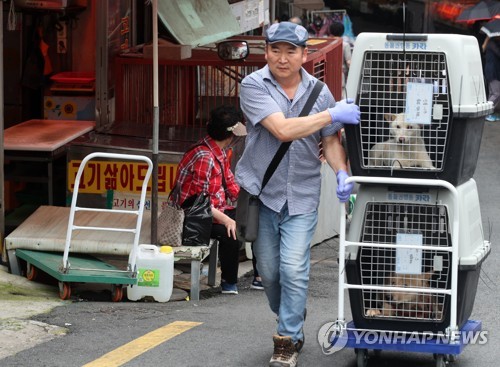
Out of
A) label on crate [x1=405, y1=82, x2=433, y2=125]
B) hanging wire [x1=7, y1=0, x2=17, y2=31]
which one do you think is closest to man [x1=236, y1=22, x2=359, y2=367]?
label on crate [x1=405, y1=82, x2=433, y2=125]

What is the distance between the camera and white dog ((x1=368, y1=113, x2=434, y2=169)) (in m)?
5.77

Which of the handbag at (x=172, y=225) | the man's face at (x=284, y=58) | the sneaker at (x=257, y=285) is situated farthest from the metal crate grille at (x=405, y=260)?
the sneaker at (x=257, y=285)

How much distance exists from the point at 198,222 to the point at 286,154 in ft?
8.86

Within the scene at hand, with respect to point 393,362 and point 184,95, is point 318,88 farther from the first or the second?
point 184,95

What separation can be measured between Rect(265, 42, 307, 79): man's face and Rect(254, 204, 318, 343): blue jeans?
72cm

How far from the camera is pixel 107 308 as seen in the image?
306 inches

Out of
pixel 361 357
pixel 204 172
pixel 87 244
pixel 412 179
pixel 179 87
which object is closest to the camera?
pixel 412 179

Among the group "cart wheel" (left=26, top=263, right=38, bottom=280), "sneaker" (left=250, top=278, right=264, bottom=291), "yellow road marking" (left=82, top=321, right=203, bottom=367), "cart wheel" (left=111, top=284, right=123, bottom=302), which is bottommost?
"sneaker" (left=250, top=278, right=264, bottom=291)

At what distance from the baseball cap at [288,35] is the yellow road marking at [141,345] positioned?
1.91 meters

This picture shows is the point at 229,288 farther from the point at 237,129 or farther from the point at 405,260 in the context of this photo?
the point at 405,260

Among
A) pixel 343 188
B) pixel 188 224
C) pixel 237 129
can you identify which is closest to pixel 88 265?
pixel 188 224

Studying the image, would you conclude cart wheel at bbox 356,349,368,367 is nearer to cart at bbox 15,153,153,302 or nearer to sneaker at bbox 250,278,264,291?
cart at bbox 15,153,153,302

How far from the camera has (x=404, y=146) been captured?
5793 millimetres

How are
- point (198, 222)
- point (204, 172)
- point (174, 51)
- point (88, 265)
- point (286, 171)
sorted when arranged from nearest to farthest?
point (286, 171) → point (88, 265) → point (198, 222) → point (204, 172) → point (174, 51)
